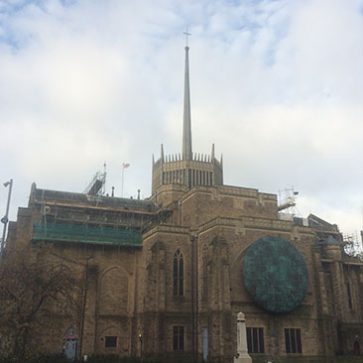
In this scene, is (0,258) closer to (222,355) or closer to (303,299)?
(222,355)

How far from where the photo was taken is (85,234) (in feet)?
Result: 170

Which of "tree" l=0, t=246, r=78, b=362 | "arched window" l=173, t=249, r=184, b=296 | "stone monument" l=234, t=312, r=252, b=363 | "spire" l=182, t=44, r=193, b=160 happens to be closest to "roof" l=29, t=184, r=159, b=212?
"arched window" l=173, t=249, r=184, b=296

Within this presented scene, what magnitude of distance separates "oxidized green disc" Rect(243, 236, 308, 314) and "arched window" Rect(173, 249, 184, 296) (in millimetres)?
7025

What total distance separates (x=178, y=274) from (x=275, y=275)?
9.60 m

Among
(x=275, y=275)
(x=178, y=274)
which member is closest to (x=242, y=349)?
(x=275, y=275)

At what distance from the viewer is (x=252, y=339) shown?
143ft

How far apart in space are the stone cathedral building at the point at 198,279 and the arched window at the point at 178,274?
0.10 m

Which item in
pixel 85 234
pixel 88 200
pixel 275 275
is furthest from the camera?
pixel 88 200

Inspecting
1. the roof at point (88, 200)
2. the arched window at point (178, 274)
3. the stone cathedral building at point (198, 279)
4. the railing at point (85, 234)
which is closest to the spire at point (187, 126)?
the roof at point (88, 200)

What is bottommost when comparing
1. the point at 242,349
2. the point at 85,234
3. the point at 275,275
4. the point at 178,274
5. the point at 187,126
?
the point at 242,349

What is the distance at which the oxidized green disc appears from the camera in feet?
143

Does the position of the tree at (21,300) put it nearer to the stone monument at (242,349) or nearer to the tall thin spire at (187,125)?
the stone monument at (242,349)

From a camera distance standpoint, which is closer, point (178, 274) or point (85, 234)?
point (178, 274)

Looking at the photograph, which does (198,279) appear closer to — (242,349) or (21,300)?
(242,349)
